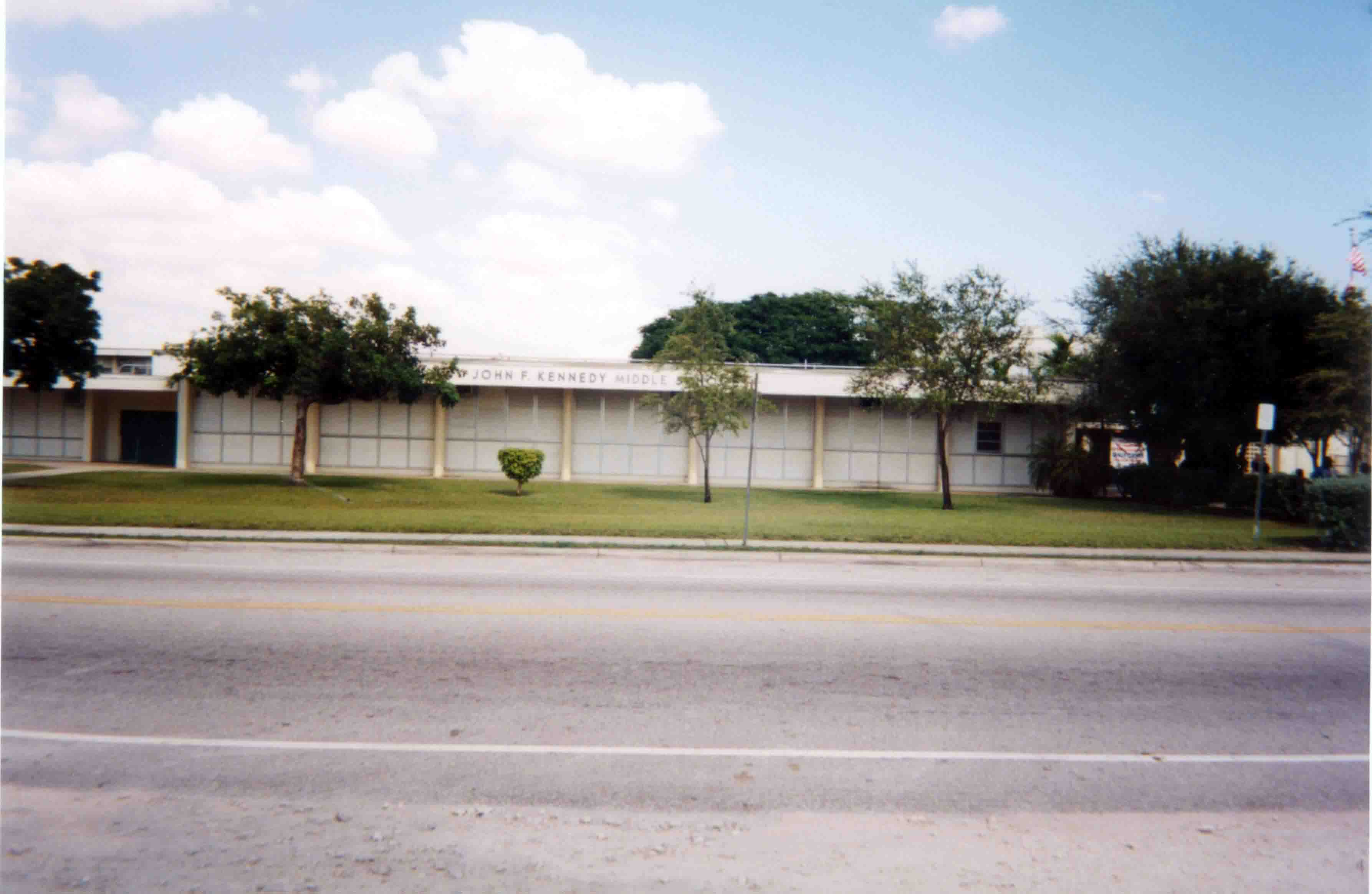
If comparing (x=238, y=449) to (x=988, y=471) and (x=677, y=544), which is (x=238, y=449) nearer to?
(x=677, y=544)

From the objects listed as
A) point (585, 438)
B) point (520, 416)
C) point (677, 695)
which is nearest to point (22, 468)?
point (520, 416)

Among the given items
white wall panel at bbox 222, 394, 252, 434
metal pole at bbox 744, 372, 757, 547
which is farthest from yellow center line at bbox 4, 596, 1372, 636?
white wall panel at bbox 222, 394, 252, 434

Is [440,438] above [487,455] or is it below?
above

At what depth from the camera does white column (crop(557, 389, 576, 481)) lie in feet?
105

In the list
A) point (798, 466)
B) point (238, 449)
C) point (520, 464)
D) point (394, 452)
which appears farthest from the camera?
point (798, 466)

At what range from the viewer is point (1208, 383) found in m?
26.4

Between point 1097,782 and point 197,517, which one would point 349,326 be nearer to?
point 197,517

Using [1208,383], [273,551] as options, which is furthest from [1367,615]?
[1208,383]

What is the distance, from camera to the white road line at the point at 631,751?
17.7 feet

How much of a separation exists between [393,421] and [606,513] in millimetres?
14365

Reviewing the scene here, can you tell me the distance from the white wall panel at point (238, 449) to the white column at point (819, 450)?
64.5 ft

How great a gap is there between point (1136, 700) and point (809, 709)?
2.47 meters

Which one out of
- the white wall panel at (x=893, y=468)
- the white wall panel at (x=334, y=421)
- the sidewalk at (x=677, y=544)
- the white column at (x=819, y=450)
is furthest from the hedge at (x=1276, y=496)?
the white wall panel at (x=334, y=421)

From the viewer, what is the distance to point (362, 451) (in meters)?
32.4
